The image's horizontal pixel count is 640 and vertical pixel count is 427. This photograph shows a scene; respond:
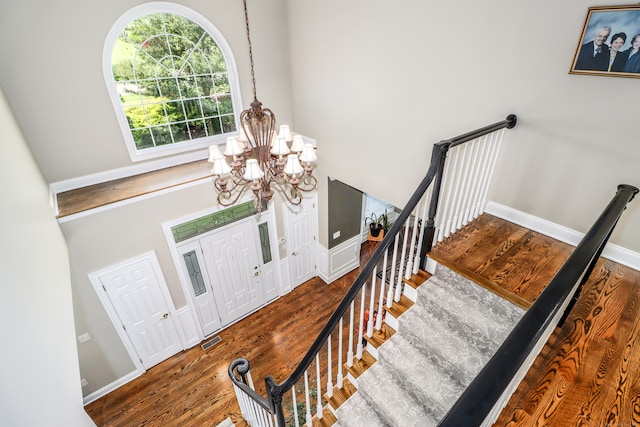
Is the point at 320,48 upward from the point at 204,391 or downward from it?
upward

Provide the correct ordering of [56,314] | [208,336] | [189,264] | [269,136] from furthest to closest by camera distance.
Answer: [208,336], [189,264], [269,136], [56,314]

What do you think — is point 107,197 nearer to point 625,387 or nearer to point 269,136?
point 269,136

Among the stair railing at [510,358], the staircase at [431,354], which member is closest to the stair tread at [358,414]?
the staircase at [431,354]

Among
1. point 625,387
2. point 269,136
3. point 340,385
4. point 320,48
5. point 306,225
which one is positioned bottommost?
point 306,225

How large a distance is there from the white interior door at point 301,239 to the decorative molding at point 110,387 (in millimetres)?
2816

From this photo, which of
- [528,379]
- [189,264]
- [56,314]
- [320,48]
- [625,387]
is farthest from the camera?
[189,264]

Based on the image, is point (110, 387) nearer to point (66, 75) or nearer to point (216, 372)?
point (216, 372)

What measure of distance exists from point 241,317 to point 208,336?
61cm

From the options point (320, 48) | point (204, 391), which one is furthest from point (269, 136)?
point (204, 391)

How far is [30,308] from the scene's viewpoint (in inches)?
67.3

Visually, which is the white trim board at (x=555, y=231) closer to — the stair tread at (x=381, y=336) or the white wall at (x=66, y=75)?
the stair tread at (x=381, y=336)

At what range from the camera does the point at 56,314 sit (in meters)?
2.19

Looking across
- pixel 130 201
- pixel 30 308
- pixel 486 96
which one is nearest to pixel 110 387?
pixel 130 201

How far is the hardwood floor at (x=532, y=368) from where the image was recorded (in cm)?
151
